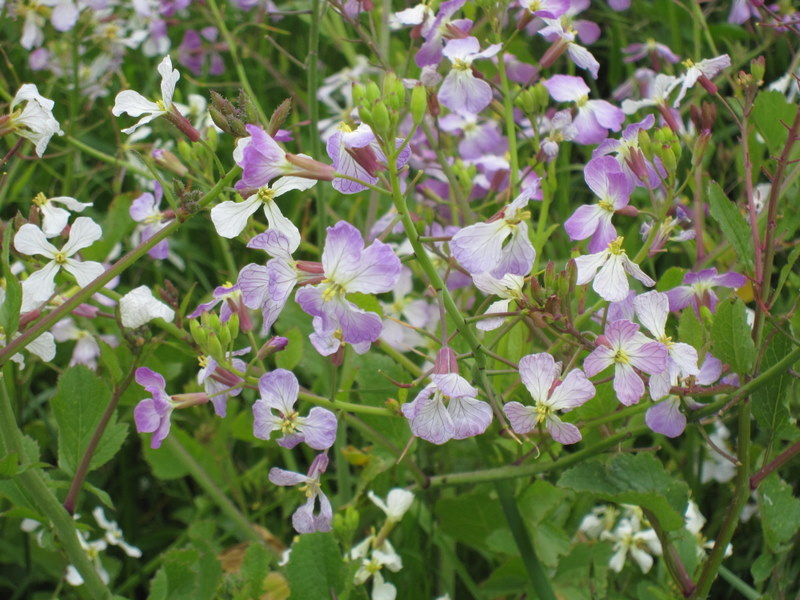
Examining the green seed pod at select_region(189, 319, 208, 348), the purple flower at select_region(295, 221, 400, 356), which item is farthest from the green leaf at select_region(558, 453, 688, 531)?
the green seed pod at select_region(189, 319, 208, 348)

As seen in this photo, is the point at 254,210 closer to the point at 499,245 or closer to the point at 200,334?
the point at 200,334

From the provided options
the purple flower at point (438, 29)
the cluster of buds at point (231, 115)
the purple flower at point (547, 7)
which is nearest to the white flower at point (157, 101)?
the cluster of buds at point (231, 115)

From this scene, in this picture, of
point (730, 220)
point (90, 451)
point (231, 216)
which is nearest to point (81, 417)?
point (90, 451)

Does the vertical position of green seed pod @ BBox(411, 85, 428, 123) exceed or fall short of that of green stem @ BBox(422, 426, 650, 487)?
it exceeds it

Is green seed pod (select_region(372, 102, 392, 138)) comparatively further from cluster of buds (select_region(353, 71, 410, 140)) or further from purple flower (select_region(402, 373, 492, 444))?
purple flower (select_region(402, 373, 492, 444))

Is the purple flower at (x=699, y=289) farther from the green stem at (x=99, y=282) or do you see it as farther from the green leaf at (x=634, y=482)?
the green stem at (x=99, y=282)

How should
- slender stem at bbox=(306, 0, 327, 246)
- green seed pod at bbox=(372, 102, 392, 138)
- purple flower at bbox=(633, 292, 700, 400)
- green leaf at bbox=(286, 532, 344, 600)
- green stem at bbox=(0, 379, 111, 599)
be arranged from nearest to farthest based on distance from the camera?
1. green seed pod at bbox=(372, 102, 392, 138)
2. purple flower at bbox=(633, 292, 700, 400)
3. green stem at bbox=(0, 379, 111, 599)
4. green leaf at bbox=(286, 532, 344, 600)
5. slender stem at bbox=(306, 0, 327, 246)
